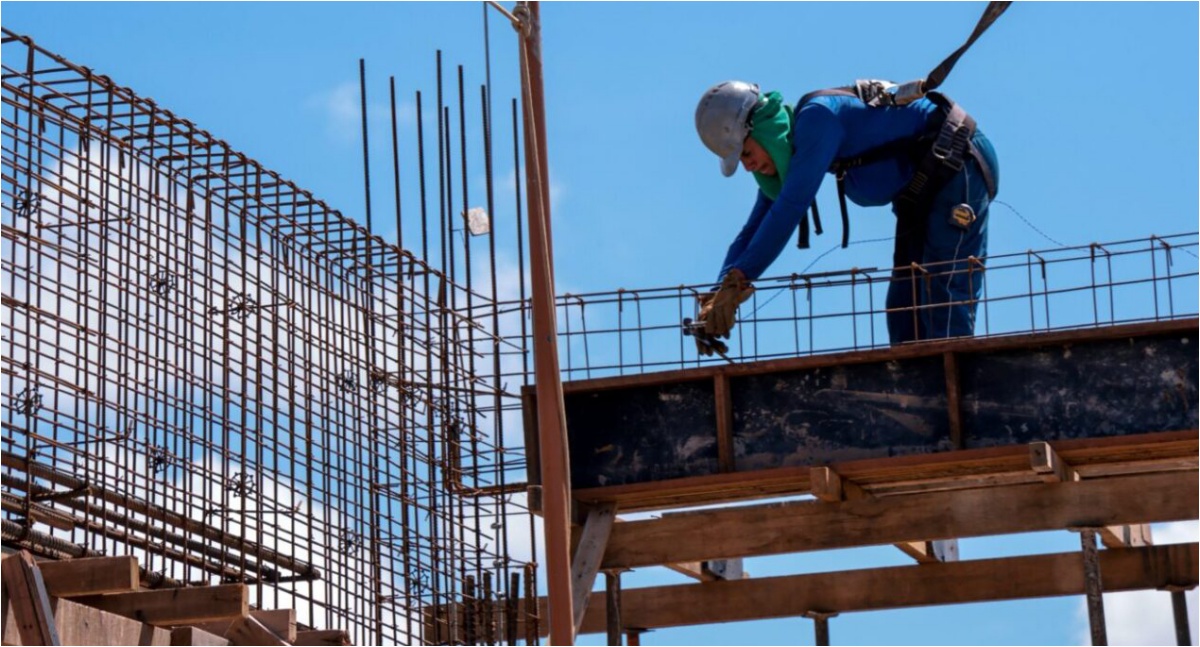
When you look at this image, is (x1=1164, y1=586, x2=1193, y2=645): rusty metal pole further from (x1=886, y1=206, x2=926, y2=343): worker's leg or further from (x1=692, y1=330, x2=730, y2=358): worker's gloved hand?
(x1=692, y1=330, x2=730, y2=358): worker's gloved hand

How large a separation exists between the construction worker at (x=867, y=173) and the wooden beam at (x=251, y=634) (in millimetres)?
4000

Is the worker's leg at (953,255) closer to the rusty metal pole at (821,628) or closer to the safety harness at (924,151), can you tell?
the safety harness at (924,151)

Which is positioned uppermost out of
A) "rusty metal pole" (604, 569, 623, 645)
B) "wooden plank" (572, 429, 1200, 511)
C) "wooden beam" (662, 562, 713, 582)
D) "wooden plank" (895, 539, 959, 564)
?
"wooden plank" (572, 429, 1200, 511)

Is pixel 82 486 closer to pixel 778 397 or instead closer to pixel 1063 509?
pixel 778 397

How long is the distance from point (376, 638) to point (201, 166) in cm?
383

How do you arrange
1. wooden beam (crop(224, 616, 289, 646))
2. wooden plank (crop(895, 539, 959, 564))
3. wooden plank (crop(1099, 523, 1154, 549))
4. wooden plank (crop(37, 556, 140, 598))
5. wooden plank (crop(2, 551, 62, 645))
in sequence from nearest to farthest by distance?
1. wooden plank (crop(2, 551, 62, 645))
2. wooden plank (crop(37, 556, 140, 598))
3. wooden beam (crop(224, 616, 289, 646))
4. wooden plank (crop(1099, 523, 1154, 549))
5. wooden plank (crop(895, 539, 959, 564))

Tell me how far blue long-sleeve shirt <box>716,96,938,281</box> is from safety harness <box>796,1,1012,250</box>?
53mm

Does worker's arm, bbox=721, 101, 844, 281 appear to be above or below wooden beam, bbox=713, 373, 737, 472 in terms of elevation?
above

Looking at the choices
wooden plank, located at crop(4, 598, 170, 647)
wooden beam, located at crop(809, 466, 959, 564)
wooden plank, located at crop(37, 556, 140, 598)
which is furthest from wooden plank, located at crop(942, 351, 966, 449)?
wooden plank, located at crop(37, 556, 140, 598)

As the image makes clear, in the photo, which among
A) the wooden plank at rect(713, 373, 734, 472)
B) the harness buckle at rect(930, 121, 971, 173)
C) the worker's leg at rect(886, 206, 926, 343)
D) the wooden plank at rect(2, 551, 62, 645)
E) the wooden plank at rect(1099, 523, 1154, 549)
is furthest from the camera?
the wooden plank at rect(1099, 523, 1154, 549)

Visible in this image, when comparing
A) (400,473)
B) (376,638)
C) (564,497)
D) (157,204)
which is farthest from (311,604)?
(564,497)

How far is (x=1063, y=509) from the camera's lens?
57.9ft

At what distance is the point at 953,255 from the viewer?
726 inches

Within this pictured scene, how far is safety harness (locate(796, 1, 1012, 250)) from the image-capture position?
708 inches
